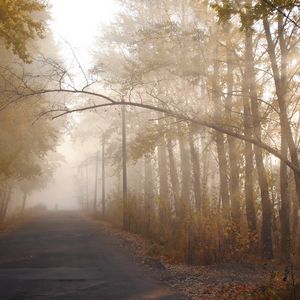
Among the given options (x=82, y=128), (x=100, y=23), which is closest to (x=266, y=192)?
(x=100, y=23)

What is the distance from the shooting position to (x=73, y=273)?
9.41m

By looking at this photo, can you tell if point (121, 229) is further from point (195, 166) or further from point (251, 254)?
point (251, 254)

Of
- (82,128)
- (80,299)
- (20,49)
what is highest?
(82,128)

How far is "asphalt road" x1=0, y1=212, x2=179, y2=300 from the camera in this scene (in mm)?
7570

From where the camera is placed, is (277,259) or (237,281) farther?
(277,259)

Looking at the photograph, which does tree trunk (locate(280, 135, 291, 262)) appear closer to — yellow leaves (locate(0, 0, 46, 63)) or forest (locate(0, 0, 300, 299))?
forest (locate(0, 0, 300, 299))

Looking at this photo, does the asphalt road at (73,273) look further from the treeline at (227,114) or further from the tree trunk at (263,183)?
the tree trunk at (263,183)

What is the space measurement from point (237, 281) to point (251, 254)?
10.7ft

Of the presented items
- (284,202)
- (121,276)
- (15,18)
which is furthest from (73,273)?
(284,202)

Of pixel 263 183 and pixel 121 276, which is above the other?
pixel 263 183

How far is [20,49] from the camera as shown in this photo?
9656mm

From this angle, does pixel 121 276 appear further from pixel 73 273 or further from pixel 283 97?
pixel 283 97

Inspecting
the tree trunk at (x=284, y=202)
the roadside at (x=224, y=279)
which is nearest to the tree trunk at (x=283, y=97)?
the tree trunk at (x=284, y=202)

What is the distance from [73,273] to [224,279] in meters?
3.30
